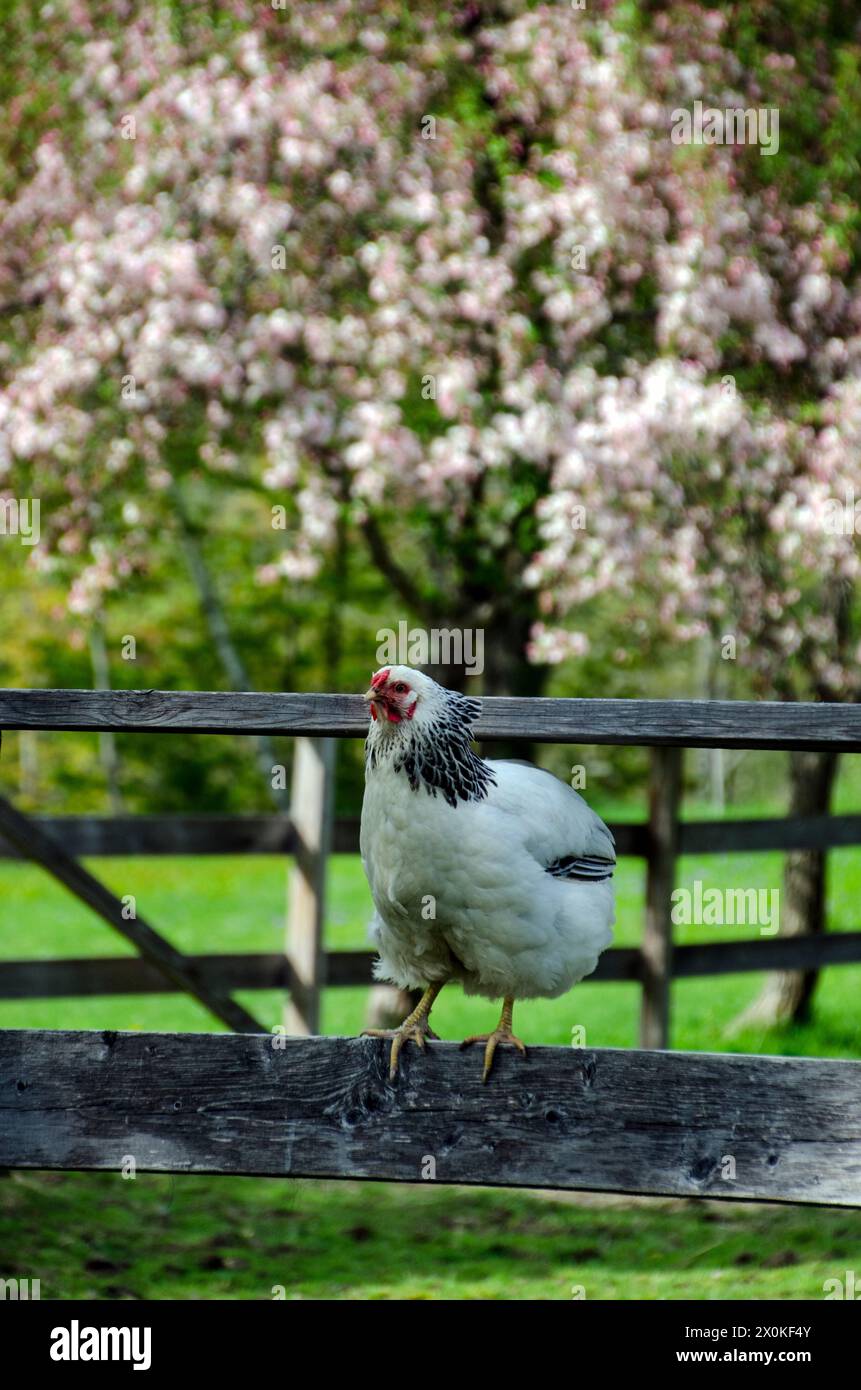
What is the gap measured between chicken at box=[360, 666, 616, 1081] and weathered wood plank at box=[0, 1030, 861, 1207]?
0.15 metres

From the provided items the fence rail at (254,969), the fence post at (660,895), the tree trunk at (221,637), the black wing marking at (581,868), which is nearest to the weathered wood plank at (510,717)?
the black wing marking at (581,868)

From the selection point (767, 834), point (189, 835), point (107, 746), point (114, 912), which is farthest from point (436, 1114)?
point (107, 746)

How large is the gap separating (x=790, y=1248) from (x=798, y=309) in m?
5.21

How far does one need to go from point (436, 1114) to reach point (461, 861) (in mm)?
530

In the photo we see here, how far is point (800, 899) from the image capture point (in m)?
9.04

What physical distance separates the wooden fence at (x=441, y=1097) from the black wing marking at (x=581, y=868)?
17.1 inches

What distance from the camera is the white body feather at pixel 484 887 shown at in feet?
10.1

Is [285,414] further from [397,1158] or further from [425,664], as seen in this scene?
[397,1158]

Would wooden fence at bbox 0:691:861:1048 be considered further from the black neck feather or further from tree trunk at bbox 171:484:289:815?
tree trunk at bbox 171:484:289:815

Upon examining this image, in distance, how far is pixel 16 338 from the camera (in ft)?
30.8

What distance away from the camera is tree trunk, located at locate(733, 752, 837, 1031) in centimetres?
884

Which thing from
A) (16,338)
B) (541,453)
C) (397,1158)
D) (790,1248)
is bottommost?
(790,1248)

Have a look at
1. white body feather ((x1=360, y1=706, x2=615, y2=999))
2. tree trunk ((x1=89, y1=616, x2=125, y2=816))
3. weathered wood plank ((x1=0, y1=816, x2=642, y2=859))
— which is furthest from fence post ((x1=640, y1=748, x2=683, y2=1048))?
tree trunk ((x1=89, y1=616, x2=125, y2=816))

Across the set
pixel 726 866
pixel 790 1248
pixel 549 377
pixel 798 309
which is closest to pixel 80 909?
pixel 726 866
